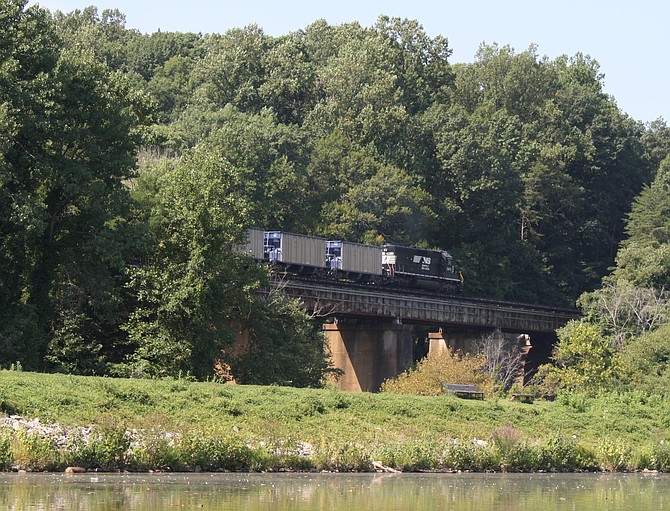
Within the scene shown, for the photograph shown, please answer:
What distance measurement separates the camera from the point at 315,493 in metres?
32.2

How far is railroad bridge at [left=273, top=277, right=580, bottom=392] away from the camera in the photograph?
305ft

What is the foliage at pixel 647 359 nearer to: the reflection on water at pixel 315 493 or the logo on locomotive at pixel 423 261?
the logo on locomotive at pixel 423 261

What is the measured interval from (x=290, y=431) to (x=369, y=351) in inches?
2160

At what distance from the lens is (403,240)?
12425 cm

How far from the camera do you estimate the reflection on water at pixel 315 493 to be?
28359mm

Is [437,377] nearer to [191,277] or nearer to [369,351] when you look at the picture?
[369,351]

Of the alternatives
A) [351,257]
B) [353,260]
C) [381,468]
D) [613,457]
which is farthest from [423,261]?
[381,468]

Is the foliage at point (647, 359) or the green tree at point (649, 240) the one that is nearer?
the foliage at point (647, 359)

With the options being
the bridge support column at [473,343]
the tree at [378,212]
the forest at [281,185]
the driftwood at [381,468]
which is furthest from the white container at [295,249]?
the driftwood at [381,468]

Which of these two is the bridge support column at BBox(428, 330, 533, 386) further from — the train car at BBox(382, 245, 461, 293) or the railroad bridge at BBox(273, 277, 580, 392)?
the train car at BBox(382, 245, 461, 293)

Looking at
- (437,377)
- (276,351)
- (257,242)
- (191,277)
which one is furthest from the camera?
(257,242)

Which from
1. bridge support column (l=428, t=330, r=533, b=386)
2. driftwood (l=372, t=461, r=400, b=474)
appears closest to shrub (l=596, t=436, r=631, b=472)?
driftwood (l=372, t=461, r=400, b=474)

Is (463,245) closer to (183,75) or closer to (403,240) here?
(403,240)

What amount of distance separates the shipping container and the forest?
8305 mm
